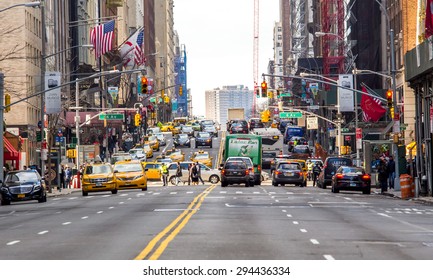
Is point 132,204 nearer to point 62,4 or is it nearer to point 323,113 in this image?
point 62,4

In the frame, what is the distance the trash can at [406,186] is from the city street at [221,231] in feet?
19.2

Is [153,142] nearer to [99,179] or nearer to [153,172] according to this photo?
[153,172]

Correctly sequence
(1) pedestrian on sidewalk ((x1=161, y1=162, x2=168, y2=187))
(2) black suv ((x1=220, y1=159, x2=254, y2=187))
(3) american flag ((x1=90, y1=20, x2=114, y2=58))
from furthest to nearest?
(3) american flag ((x1=90, y1=20, x2=114, y2=58)), (1) pedestrian on sidewalk ((x1=161, y1=162, x2=168, y2=187)), (2) black suv ((x1=220, y1=159, x2=254, y2=187))

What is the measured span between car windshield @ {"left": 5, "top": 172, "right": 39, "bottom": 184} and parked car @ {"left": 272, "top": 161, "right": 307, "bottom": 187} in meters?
21.8

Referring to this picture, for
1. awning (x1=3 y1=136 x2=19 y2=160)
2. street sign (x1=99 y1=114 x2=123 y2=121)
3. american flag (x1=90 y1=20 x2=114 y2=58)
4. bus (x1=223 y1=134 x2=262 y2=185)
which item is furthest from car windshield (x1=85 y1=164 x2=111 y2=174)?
american flag (x1=90 y1=20 x2=114 y2=58)

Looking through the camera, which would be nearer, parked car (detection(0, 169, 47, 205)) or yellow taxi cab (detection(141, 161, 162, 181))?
parked car (detection(0, 169, 47, 205))

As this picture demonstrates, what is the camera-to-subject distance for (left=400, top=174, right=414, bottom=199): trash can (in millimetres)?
52938

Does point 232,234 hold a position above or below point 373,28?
below

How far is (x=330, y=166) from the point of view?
67.2 meters

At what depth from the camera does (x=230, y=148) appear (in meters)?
86.0

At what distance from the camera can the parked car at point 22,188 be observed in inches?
2092

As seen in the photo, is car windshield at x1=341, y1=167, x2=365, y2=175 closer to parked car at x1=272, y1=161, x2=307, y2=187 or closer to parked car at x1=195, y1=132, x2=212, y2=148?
parked car at x1=272, y1=161, x2=307, y2=187
